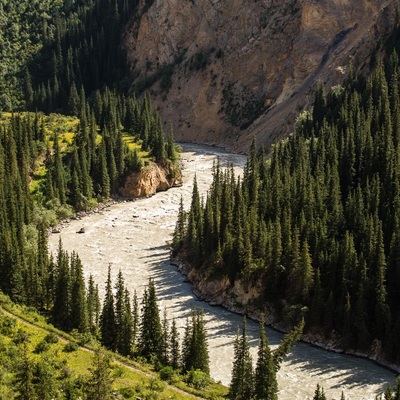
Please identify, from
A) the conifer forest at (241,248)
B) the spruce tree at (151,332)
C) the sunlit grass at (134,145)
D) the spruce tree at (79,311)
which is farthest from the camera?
the sunlit grass at (134,145)

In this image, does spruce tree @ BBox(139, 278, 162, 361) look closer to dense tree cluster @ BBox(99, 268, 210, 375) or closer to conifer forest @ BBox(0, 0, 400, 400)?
dense tree cluster @ BBox(99, 268, 210, 375)

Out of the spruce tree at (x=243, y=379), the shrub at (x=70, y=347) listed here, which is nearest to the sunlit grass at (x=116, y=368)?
the shrub at (x=70, y=347)

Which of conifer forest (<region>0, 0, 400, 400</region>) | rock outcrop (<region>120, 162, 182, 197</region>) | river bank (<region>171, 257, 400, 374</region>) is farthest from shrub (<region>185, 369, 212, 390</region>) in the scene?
rock outcrop (<region>120, 162, 182, 197</region>)

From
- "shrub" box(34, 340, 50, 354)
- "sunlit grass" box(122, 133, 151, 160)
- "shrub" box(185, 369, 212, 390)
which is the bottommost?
"shrub" box(185, 369, 212, 390)

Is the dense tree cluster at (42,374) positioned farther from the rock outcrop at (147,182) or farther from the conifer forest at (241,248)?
the rock outcrop at (147,182)

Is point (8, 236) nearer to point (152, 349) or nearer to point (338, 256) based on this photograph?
point (152, 349)

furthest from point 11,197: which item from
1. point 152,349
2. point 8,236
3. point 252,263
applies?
point 152,349

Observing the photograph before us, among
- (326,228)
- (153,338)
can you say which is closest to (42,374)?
(153,338)
